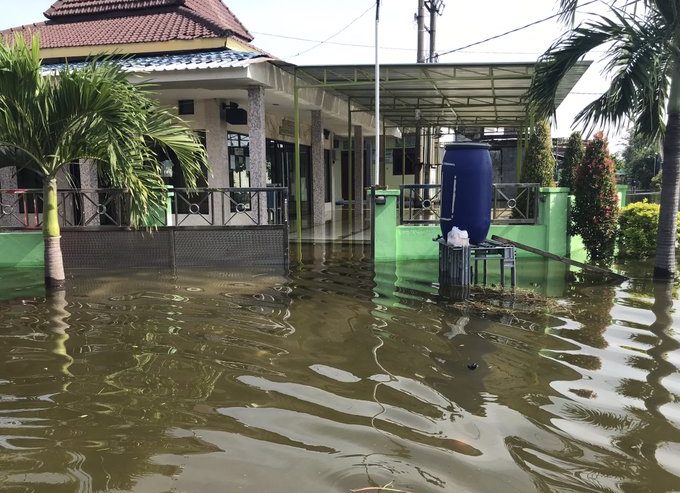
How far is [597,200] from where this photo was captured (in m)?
9.02

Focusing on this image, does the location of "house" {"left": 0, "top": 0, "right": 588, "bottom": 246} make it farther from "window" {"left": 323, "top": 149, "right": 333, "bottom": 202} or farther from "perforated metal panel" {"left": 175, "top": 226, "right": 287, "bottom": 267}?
"window" {"left": 323, "top": 149, "right": 333, "bottom": 202}

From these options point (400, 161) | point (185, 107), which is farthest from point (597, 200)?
point (400, 161)

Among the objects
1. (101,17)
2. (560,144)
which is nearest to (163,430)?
(101,17)

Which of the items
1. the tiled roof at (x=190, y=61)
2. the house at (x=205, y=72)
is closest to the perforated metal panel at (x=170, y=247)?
the house at (x=205, y=72)

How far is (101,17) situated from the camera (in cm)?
1378

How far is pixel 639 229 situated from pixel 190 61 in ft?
27.6

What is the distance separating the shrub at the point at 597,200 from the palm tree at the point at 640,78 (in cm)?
116

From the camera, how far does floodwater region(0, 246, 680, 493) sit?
2.81 meters

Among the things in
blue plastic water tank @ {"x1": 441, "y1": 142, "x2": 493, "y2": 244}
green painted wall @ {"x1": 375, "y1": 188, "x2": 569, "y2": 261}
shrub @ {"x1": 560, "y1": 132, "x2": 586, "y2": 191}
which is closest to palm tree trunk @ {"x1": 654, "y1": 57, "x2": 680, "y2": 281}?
green painted wall @ {"x1": 375, "y1": 188, "x2": 569, "y2": 261}

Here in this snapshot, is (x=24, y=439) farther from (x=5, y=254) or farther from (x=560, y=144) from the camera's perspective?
(x=560, y=144)

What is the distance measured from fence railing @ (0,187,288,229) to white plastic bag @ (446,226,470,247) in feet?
9.10

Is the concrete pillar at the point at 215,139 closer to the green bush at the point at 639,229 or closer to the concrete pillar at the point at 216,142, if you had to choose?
the concrete pillar at the point at 216,142

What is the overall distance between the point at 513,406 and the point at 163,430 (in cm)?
218

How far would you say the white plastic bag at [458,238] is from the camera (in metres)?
6.93
